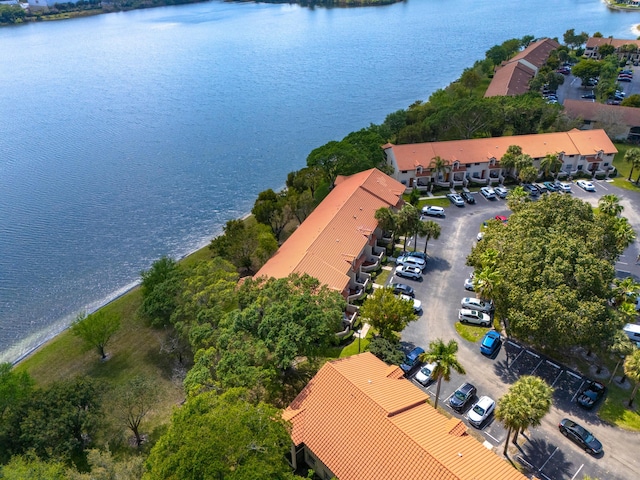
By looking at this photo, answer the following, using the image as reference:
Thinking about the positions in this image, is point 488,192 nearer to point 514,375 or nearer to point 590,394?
point 514,375

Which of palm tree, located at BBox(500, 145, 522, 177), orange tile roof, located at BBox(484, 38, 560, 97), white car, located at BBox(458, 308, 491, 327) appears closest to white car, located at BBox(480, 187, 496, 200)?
palm tree, located at BBox(500, 145, 522, 177)

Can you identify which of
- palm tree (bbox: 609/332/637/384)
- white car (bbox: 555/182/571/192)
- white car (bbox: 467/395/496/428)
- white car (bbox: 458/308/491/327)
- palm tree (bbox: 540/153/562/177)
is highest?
palm tree (bbox: 609/332/637/384)

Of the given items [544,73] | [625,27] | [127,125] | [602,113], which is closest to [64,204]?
[127,125]

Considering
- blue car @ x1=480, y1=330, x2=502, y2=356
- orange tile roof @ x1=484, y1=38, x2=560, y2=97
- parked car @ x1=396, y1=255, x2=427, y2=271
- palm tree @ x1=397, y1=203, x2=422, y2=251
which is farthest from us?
orange tile roof @ x1=484, y1=38, x2=560, y2=97

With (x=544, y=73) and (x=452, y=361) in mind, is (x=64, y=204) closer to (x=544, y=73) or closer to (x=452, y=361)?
(x=452, y=361)

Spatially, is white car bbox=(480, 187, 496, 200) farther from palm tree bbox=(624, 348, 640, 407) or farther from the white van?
palm tree bbox=(624, 348, 640, 407)

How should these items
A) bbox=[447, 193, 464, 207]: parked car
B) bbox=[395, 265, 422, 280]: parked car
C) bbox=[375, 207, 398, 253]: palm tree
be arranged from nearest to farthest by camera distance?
bbox=[395, 265, 422, 280]: parked car < bbox=[375, 207, 398, 253]: palm tree < bbox=[447, 193, 464, 207]: parked car
